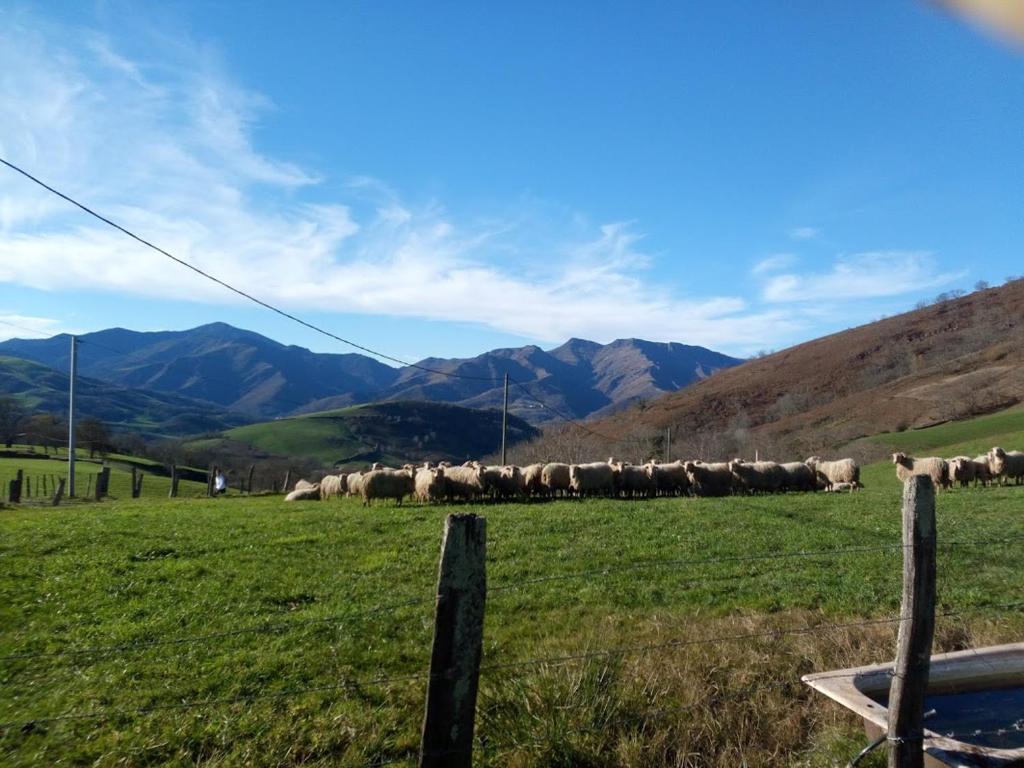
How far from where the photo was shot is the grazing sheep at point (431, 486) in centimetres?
2722

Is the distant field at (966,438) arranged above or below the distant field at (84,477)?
above

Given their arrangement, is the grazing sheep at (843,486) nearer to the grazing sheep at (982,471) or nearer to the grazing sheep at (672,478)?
the grazing sheep at (982,471)

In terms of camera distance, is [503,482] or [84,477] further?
[84,477]

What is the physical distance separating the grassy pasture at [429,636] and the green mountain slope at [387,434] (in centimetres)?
11890

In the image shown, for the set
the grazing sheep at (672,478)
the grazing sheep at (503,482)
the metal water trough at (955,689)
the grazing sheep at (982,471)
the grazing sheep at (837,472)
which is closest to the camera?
the metal water trough at (955,689)

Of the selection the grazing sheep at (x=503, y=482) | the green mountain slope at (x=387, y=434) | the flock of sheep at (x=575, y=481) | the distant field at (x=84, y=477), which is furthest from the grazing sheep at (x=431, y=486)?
the green mountain slope at (x=387, y=434)

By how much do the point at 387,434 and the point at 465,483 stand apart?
134202 mm

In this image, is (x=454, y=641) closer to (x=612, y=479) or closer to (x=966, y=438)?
(x=612, y=479)

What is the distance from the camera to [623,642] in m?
8.53

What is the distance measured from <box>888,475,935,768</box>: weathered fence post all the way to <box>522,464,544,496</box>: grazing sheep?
2404 cm

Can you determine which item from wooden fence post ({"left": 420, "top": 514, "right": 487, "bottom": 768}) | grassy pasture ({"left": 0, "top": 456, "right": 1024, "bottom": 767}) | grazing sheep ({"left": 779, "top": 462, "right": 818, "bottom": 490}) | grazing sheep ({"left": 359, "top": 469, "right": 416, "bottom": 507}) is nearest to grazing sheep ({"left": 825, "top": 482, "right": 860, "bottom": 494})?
grazing sheep ({"left": 779, "top": 462, "right": 818, "bottom": 490})

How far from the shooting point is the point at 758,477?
31125mm

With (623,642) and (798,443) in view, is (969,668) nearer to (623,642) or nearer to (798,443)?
(623,642)

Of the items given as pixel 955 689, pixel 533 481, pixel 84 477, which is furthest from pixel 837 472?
pixel 84 477
